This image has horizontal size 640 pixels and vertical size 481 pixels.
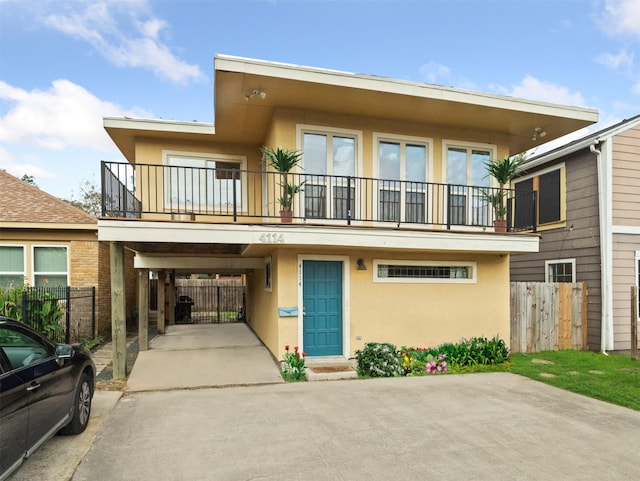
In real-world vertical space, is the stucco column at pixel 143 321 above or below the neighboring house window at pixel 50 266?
below

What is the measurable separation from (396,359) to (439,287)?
2.27 m

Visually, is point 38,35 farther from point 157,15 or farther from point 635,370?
point 635,370

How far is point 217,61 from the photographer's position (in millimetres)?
6555

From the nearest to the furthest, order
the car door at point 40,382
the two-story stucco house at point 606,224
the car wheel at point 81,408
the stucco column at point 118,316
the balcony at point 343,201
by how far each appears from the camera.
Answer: the car door at point 40,382 < the car wheel at point 81,408 < the stucco column at point 118,316 < the balcony at point 343,201 < the two-story stucco house at point 606,224

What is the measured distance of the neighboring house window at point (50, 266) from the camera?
1146 cm

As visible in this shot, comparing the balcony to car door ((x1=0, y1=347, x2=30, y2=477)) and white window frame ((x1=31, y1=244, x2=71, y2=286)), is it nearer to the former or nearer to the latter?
white window frame ((x1=31, y1=244, x2=71, y2=286))

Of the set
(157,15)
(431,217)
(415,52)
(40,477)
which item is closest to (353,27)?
(415,52)

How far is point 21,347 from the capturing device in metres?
3.96

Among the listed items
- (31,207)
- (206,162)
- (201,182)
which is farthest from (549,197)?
(31,207)

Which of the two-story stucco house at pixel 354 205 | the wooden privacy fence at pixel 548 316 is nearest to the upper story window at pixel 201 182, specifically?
the two-story stucco house at pixel 354 205

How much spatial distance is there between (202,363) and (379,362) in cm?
385

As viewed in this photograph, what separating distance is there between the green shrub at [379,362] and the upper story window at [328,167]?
2904mm

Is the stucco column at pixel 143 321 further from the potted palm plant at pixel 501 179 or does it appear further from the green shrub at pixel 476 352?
the potted palm plant at pixel 501 179

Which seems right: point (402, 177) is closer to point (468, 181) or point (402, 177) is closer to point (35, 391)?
point (468, 181)
